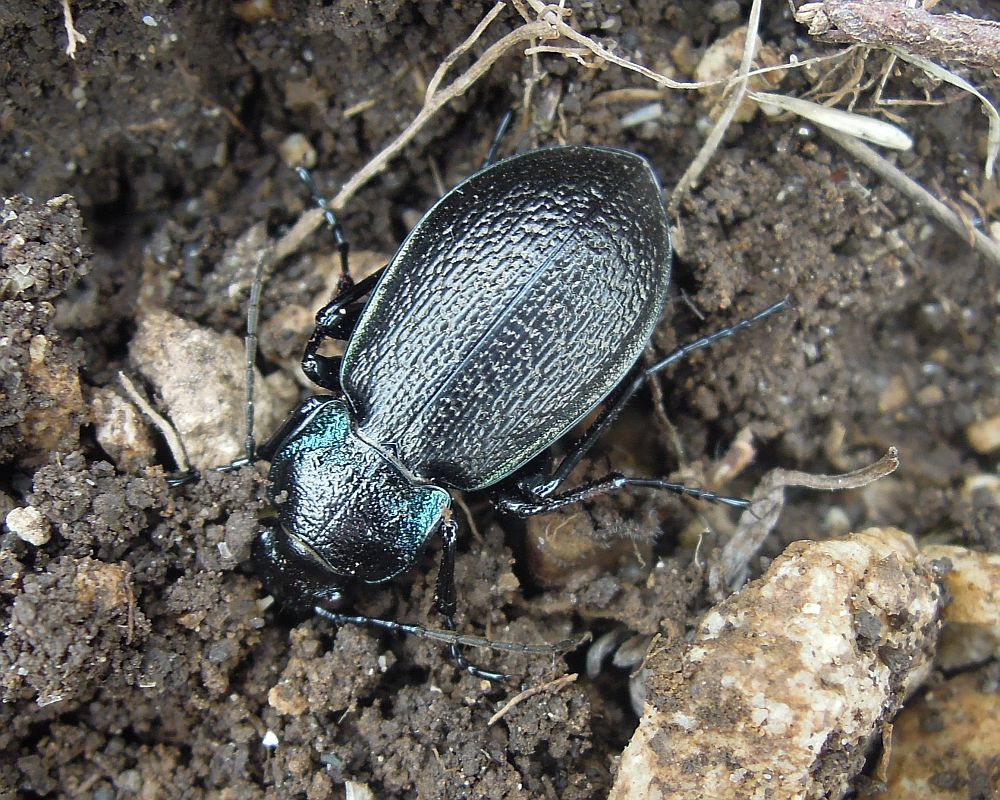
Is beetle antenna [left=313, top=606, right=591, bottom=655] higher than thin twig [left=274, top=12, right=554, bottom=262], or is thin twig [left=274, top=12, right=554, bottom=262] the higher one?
thin twig [left=274, top=12, right=554, bottom=262]

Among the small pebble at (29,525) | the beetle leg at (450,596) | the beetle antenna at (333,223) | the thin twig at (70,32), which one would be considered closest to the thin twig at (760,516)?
the beetle leg at (450,596)

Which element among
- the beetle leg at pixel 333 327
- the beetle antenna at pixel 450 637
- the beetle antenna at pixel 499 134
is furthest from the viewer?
the beetle antenna at pixel 499 134

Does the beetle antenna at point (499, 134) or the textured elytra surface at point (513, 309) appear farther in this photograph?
the beetle antenna at point (499, 134)

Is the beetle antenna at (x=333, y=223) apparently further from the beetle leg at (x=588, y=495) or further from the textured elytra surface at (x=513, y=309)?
the beetle leg at (x=588, y=495)

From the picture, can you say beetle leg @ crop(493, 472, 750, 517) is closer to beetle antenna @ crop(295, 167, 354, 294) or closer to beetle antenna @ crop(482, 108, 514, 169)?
beetle antenna @ crop(295, 167, 354, 294)

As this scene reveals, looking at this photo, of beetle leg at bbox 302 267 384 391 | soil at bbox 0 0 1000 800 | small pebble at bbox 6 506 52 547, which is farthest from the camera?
beetle leg at bbox 302 267 384 391

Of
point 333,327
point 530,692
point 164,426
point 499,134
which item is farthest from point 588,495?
point 164,426

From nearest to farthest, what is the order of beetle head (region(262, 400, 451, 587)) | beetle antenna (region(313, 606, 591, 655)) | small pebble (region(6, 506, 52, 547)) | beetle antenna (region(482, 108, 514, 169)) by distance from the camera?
small pebble (region(6, 506, 52, 547)), beetle antenna (region(313, 606, 591, 655)), beetle head (region(262, 400, 451, 587)), beetle antenna (region(482, 108, 514, 169))

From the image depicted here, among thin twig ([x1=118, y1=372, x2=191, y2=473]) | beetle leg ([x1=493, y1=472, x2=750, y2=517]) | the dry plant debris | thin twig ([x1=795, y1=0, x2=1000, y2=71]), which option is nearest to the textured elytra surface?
beetle leg ([x1=493, y1=472, x2=750, y2=517])

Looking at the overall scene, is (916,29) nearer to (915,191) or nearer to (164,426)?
(915,191)
